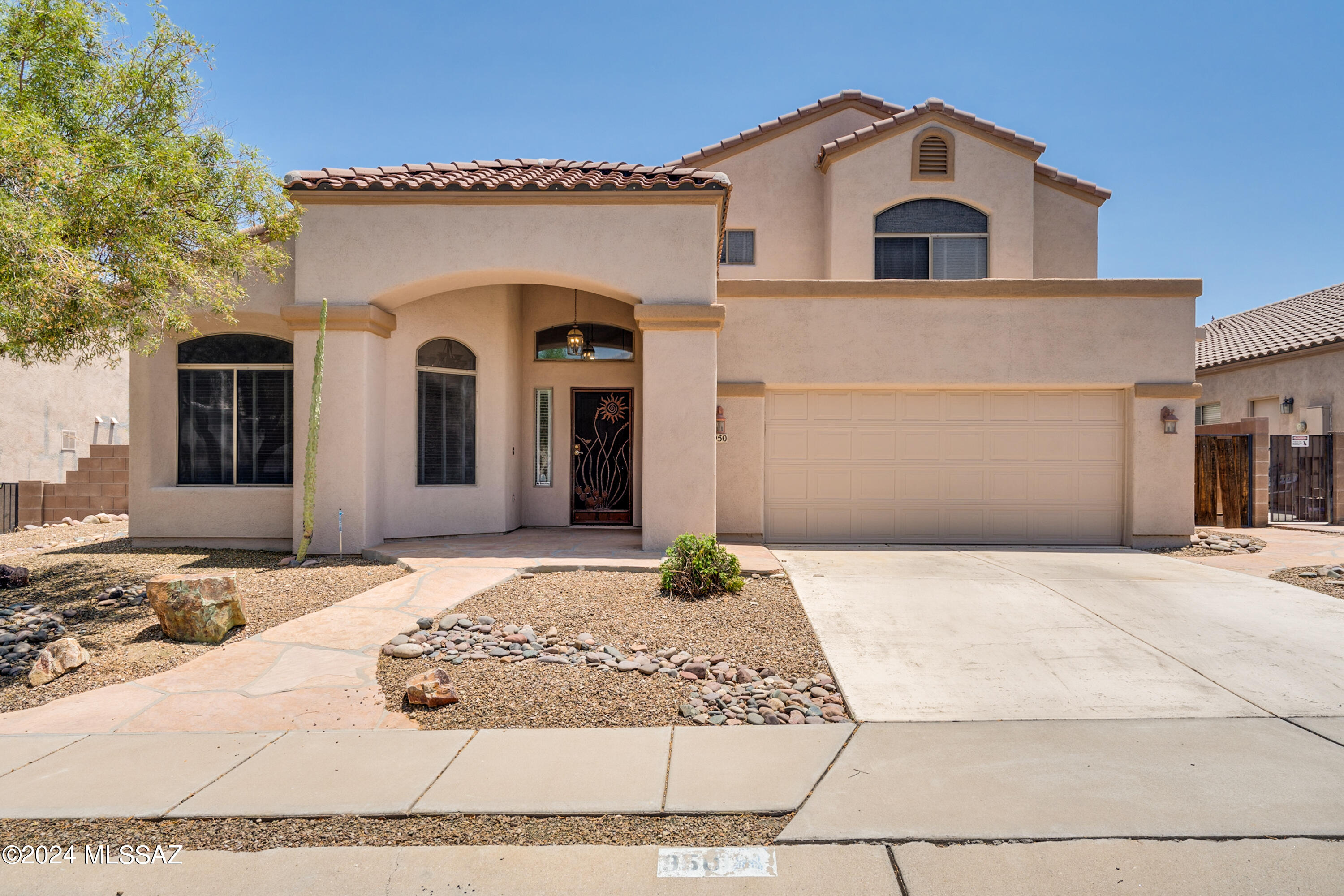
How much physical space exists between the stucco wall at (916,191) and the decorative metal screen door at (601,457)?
521 centimetres

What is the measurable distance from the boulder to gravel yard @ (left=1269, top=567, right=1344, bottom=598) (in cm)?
1401

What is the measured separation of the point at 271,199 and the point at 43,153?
253 cm

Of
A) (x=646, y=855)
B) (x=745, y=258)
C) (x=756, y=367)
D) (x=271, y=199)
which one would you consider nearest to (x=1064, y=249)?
(x=745, y=258)

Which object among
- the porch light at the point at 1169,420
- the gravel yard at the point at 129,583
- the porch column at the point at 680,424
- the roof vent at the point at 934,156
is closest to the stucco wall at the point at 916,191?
the roof vent at the point at 934,156

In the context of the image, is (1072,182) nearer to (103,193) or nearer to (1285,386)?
(1285,386)

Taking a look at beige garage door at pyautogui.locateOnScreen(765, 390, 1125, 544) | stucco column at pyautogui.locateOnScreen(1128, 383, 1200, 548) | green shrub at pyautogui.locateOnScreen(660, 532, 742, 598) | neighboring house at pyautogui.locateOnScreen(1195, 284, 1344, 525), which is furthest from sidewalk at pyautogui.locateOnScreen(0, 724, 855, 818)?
neighboring house at pyautogui.locateOnScreen(1195, 284, 1344, 525)

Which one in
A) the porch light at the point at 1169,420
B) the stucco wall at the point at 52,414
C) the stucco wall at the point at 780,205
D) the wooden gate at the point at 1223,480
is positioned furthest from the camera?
the stucco wall at the point at 52,414

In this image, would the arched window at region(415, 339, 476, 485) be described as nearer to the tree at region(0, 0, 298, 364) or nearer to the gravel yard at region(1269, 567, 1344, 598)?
the tree at region(0, 0, 298, 364)

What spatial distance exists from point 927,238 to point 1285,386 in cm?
1082

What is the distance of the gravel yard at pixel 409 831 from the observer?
3.31 meters

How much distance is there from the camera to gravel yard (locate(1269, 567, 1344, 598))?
8.05 m

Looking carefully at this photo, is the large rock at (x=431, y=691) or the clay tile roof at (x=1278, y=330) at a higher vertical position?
the clay tile roof at (x=1278, y=330)

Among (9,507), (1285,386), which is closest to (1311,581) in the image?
(1285,386)

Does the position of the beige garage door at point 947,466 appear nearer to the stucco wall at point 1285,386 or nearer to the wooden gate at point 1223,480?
the wooden gate at point 1223,480
